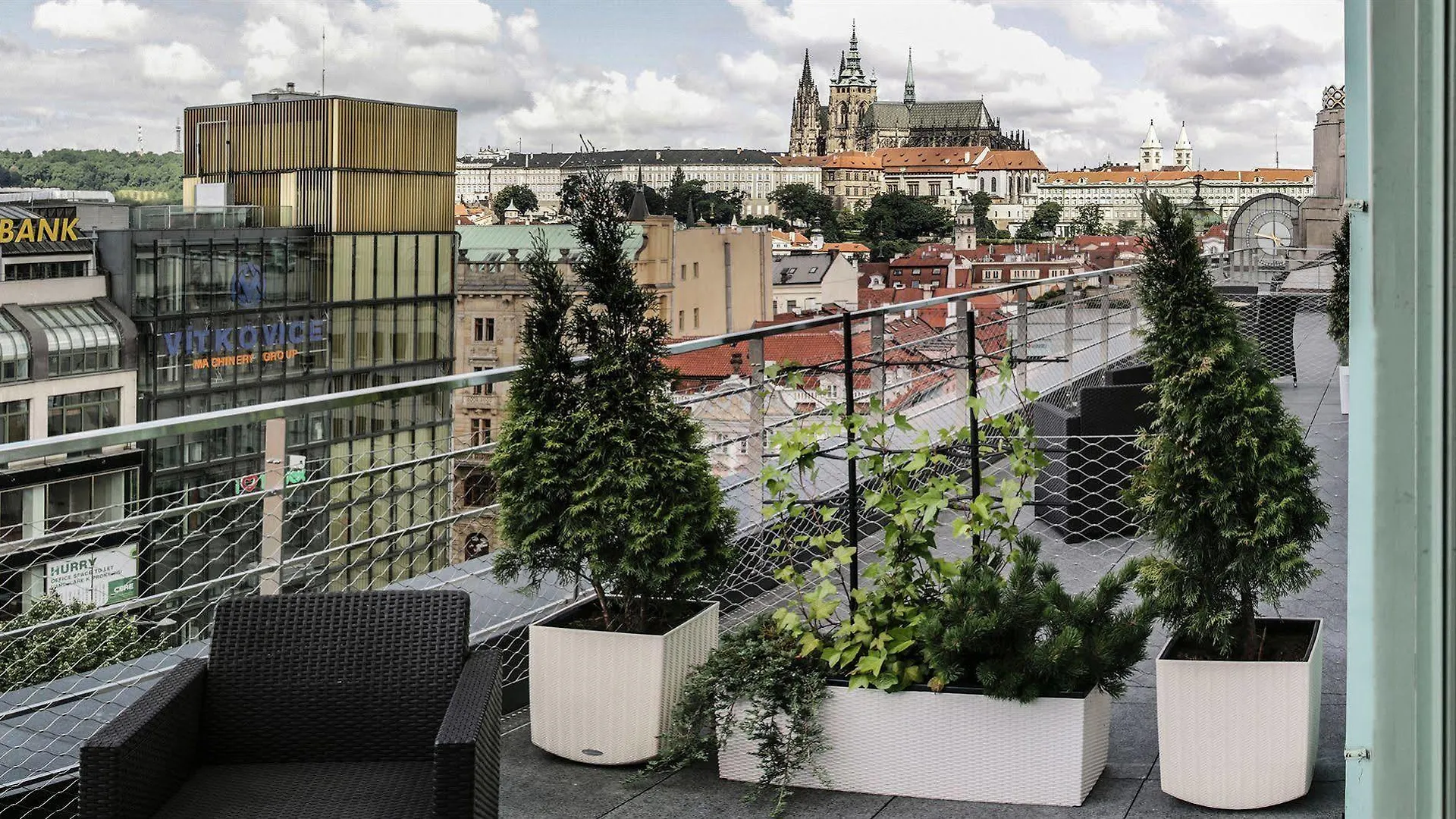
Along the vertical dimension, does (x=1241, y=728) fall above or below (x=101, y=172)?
below

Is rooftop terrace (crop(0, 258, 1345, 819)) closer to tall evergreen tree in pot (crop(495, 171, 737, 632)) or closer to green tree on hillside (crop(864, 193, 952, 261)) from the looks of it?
tall evergreen tree in pot (crop(495, 171, 737, 632))

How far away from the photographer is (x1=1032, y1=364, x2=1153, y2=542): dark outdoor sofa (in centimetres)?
383

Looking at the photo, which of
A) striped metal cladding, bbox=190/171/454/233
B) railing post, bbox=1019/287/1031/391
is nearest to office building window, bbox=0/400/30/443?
striped metal cladding, bbox=190/171/454/233

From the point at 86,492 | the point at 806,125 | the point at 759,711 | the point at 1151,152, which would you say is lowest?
the point at 86,492

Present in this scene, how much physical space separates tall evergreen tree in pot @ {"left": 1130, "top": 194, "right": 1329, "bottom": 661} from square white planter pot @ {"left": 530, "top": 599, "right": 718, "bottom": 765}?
78 centimetres

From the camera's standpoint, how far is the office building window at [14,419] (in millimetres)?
37656

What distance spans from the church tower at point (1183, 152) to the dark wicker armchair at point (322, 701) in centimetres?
12260

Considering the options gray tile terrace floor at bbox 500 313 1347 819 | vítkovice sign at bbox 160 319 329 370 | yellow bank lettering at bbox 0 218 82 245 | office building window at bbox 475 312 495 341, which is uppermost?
yellow bank lettering at bbox 0 218 82 245

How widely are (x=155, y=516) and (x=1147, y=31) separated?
4719 inches

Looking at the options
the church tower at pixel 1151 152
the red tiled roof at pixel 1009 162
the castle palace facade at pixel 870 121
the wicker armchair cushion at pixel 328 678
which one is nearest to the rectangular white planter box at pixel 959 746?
the wicker armchair cushion at pixel 328 678

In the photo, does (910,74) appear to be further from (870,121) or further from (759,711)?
(759,711)

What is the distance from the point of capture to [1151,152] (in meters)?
123

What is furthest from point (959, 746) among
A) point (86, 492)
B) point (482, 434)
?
point (86, 492)

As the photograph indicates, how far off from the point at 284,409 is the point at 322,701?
605 mm
